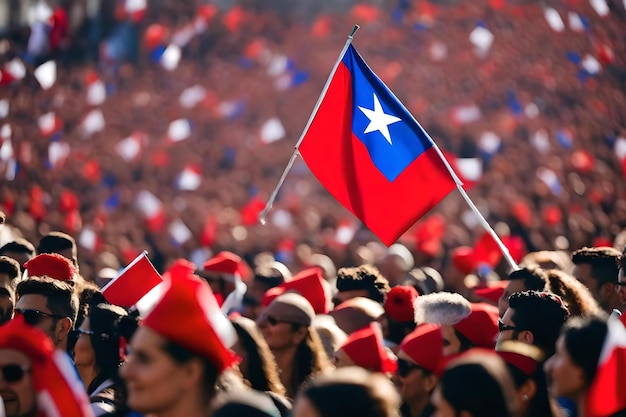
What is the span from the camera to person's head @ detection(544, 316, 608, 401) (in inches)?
173

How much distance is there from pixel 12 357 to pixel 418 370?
2.11 metres

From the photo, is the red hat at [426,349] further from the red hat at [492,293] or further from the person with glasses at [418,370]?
the red hat at [492,293]

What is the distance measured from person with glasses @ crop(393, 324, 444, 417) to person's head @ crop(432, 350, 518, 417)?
62.2 inches

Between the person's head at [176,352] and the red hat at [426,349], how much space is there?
1.65 m

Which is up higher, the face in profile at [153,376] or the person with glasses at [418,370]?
the face in profile at [153,376]

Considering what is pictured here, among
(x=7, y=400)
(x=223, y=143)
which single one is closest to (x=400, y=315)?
(x=7, y=400)

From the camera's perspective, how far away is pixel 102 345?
6.01m

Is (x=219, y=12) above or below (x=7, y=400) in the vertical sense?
above

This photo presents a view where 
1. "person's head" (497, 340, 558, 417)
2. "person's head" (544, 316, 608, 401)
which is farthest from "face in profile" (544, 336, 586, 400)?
"person's head" (497, 340, 558, 417)

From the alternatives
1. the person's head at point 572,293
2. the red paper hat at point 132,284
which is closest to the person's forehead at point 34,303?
the red paper hat at point 132,284

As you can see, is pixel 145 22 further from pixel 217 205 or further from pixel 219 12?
pixel 217 205

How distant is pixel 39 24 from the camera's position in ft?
66.4

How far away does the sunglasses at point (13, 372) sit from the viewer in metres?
4.24

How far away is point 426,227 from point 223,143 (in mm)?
10597
